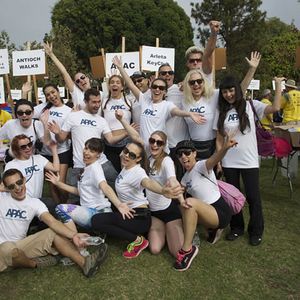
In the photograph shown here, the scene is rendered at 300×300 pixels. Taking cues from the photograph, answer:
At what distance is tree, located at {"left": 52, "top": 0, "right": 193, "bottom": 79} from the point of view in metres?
35.6

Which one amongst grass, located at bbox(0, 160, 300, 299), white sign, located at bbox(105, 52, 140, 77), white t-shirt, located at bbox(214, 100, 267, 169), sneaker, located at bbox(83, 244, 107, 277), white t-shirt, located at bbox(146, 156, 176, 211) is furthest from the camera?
white sign, located at bbox(105, 52, 140, 77)

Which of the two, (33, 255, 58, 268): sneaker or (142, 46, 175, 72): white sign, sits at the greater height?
(142, 46, 175, 72): white sign

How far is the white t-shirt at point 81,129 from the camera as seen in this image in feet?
16.6

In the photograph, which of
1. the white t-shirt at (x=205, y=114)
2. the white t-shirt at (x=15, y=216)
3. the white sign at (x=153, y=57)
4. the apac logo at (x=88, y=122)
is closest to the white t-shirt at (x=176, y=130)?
the white t-shirt at (x=205, y=114)

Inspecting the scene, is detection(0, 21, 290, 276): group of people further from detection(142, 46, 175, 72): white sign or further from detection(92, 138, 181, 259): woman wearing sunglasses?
detection(142, 46, 175, 72): white sign

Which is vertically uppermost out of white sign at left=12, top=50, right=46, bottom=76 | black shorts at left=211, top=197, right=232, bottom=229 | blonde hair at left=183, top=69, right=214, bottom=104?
white sign at left=12, top=50, right=46, bottom=76

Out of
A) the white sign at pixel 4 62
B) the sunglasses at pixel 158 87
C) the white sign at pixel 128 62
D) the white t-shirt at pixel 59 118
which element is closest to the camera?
the sunglasses at pixel 158 87

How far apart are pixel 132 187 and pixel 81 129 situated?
1.15 meters

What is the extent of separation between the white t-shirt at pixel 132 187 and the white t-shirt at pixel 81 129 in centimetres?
67

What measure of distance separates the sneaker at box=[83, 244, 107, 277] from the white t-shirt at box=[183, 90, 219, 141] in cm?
182

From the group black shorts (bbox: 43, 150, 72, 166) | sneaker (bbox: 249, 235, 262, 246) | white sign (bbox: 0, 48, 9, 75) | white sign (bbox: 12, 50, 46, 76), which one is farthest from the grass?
white sign (bbox: 0, 48, 9, 75)

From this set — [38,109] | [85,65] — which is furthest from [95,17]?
[38,109]

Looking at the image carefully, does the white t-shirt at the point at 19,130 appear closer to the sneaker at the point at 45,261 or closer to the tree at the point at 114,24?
the sneaker at the point at 45,261

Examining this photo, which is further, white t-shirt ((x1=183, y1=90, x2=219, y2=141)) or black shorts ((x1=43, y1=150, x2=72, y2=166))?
black shorts ((x1=43, y1=150, x2=72, y2=166))
